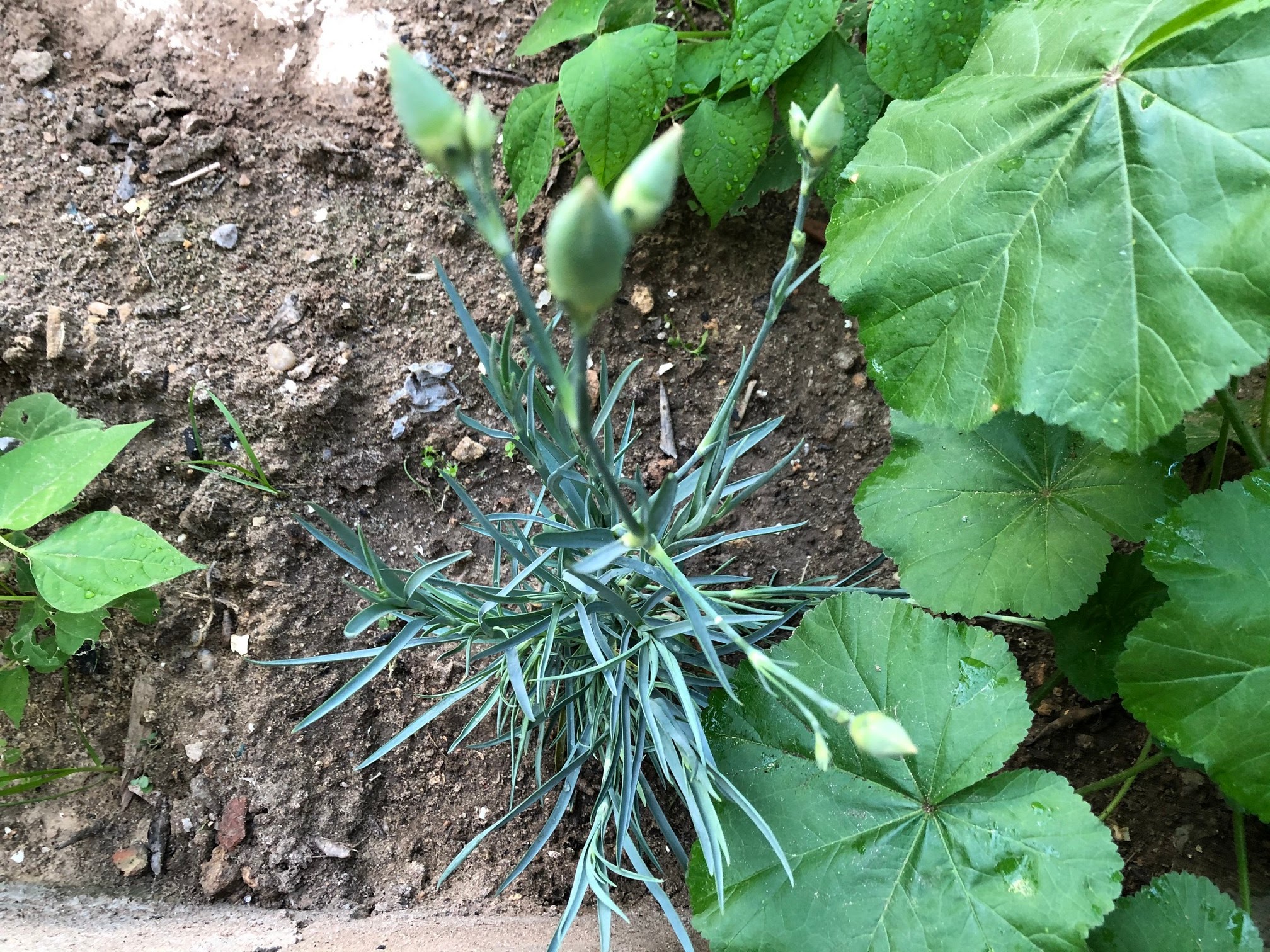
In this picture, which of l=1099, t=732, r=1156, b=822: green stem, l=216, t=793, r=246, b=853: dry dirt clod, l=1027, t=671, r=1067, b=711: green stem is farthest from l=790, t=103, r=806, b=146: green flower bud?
l=216, t=793, r=246, b=853: dry dirt clod

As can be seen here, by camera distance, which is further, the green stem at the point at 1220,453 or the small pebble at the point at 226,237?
the small pebble at the point at 226,237

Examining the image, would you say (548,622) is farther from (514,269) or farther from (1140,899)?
(1140,899)

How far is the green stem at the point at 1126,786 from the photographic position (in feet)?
4.31

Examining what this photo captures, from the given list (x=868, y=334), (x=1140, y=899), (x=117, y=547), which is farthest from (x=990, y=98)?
(x=117, y=547)

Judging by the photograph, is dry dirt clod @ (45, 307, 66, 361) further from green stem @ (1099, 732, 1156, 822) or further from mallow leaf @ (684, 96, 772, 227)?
green stem @ (1099, 732, 1156, 822)

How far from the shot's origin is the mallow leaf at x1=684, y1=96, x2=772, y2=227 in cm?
140

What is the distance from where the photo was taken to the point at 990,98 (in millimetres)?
1112

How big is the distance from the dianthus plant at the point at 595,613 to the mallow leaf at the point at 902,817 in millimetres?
59

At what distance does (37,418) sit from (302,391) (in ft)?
1.45

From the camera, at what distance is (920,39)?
4.06 ft

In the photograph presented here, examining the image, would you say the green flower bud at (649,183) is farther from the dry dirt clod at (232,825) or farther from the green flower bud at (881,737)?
the dry dirt clod at (232,825)

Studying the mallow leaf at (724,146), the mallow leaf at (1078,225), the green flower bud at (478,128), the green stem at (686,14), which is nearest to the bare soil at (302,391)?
the mallow leaf at (724,146)

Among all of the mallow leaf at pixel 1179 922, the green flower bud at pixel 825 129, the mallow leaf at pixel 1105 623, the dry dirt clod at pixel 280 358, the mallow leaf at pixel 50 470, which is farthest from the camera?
the dry dirt clod at pixel 280 358

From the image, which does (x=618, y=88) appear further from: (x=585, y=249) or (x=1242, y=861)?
(x=1242, y=861)
